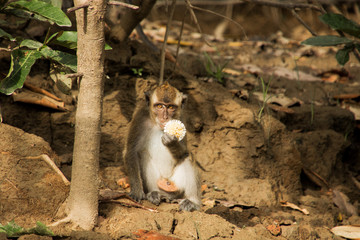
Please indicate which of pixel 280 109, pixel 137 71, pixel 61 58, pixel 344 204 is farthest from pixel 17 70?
pixel 344 204

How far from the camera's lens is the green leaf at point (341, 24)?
163 inches

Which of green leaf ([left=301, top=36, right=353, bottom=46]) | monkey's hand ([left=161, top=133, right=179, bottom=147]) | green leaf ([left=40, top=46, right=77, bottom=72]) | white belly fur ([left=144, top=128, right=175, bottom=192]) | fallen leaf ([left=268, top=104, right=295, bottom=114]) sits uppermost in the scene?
green leaf ([left=301, top=36, right=353, bottom=46])

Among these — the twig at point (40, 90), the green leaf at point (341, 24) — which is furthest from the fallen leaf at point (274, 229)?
the twig at point (40, 90)

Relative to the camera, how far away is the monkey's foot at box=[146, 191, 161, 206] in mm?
4855

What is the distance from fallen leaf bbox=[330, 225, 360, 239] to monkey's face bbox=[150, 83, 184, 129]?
94.9 inches

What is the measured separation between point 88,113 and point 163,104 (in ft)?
6.65

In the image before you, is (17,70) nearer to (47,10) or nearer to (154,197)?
(47,10)

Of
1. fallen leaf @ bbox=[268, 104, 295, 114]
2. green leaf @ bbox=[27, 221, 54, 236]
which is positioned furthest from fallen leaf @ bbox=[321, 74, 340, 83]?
green leaf @ bbox=[27, 221, 54, 236]

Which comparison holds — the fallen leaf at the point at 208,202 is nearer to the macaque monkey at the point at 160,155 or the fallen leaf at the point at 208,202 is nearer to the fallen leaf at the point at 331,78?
the macaque monkey at the point at 160,155

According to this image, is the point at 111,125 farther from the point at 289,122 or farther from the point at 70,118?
the point at 289,122

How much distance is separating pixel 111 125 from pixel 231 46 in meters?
4.55

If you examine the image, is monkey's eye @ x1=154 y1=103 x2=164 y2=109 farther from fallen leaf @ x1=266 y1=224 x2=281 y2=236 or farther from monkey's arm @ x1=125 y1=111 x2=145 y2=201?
fallen leaf @ x1=266 y1=224 x2=281 y2=236

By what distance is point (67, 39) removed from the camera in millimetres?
4016

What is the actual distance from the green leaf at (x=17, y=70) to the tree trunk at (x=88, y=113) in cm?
68
